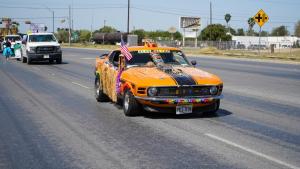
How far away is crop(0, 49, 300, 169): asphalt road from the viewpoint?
682cm

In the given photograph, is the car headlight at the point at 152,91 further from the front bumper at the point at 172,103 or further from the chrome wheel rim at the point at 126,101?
the chrome wheel rim at the point at 126,101

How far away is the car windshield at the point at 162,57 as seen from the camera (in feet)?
37.7

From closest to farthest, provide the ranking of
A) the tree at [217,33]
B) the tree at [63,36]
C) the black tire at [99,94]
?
the black tire at [99,94], the tree at [217,33], the tree at [63,36]

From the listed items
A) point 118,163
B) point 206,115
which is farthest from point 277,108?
point 118,163

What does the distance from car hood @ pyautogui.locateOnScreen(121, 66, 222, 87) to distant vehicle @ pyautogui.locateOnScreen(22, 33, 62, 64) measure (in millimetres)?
20972

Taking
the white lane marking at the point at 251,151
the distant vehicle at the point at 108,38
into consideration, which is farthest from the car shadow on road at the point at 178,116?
the distant vehicle at the point at 108,38

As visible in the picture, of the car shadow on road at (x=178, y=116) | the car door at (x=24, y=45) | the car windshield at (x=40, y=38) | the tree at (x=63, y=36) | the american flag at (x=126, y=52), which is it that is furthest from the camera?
the tree at (x=63, y=36)

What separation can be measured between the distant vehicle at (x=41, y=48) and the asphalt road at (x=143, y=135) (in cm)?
1747

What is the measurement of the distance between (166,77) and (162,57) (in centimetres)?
160

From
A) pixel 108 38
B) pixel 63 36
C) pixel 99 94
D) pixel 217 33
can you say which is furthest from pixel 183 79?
pixel 63 36

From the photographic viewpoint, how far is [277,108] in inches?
477

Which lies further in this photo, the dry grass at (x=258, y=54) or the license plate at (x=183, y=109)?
the dry grass at (x=258, y=54)

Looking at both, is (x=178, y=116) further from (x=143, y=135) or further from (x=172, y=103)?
(x=143, y=135)

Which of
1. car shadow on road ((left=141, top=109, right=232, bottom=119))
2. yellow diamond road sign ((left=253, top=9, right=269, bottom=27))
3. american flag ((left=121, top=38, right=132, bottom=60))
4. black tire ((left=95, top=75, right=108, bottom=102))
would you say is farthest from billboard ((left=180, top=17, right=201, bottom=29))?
car shadow on road ((left=141, top=109, right=232, bottom=119))
